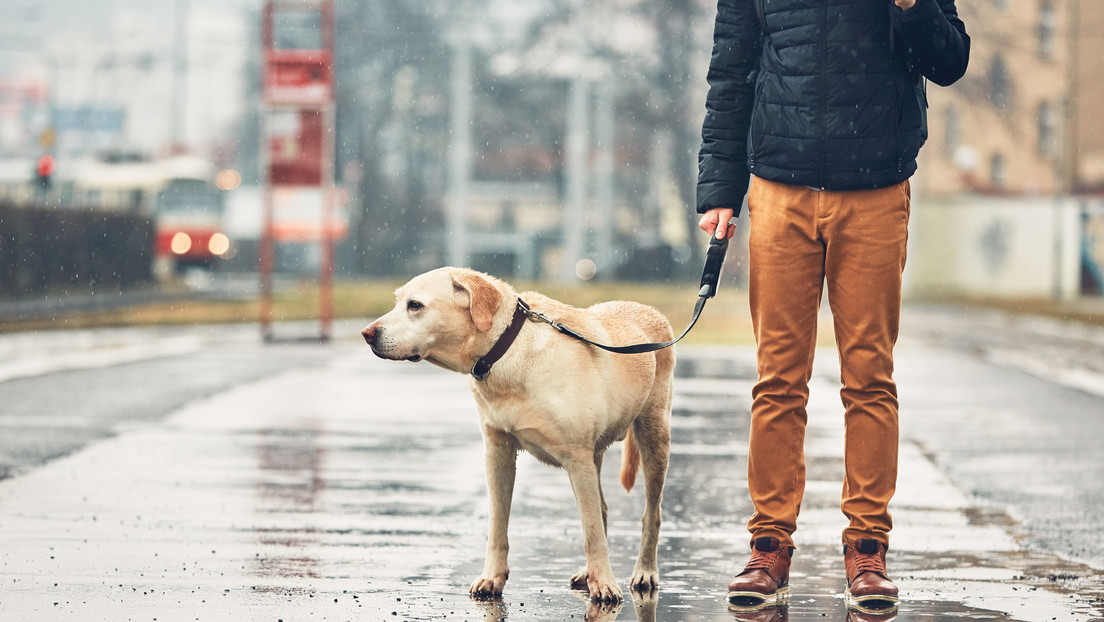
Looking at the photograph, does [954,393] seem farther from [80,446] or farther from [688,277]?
[688,277]

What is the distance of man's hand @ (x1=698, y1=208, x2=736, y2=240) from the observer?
4852 mm

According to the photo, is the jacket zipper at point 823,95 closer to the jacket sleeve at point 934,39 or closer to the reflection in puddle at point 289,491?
the jacket sleeve at point 934,39

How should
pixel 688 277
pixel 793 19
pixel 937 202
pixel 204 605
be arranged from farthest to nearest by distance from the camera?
pixel 937 202 < pixel 688 277 < pixel 793 19 < pixel 204 605

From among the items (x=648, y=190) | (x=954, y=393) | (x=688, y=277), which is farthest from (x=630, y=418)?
(x=648, y=190)

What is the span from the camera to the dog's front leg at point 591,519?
457cm

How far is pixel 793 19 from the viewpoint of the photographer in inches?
184

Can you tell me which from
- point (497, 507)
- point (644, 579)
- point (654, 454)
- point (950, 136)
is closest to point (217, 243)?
point (950, 136)

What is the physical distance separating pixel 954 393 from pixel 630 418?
851cm

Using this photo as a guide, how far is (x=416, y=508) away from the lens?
6.51m

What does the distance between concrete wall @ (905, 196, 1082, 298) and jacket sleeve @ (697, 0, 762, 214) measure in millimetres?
45966

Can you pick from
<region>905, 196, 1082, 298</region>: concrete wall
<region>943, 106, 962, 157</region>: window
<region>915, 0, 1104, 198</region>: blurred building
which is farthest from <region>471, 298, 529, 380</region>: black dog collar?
<region>943, 106, 962, 157</region>: window

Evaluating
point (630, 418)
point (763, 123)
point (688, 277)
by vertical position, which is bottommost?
point (688, 277)

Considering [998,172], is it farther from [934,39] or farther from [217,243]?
[934,39]

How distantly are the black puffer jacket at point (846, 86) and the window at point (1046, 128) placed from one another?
61.5m
